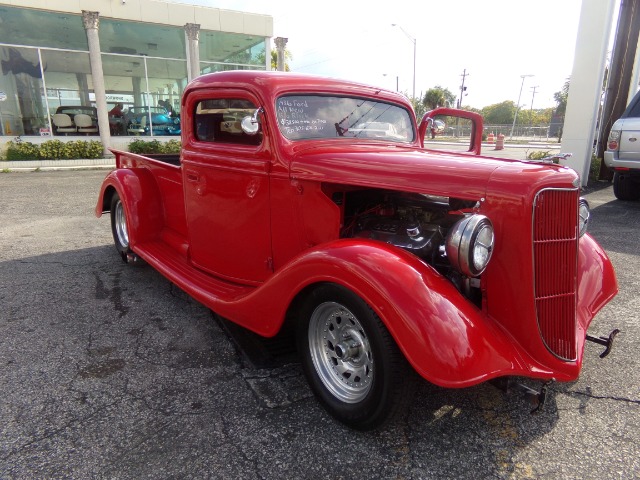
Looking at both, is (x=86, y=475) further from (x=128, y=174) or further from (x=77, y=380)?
(x=128, y=174)

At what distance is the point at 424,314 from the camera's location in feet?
6.30

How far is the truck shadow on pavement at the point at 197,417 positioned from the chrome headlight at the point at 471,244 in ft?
2.32

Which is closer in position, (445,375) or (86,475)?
(445,375)

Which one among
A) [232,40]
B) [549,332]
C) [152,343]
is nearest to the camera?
[549,332]

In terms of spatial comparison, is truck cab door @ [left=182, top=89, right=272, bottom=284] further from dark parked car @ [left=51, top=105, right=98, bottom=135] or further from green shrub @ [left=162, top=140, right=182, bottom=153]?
dark parked car @ [left=51, top=105, right=98, bottom=135]

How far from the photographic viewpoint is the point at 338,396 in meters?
2.32

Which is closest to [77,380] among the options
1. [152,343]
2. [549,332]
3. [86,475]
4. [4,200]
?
[152,343]

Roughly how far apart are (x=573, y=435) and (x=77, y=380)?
276cm

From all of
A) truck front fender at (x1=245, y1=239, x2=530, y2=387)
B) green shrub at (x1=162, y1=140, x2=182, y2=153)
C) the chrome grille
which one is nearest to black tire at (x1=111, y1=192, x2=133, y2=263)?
truck front fender at (x1=245, y1=239, x2=530, y2=387)

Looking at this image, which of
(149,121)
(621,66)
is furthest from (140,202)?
(149,121)

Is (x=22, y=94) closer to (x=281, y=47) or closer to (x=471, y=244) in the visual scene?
(x=281, y=47)

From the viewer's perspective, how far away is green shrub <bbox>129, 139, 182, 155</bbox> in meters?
14.9

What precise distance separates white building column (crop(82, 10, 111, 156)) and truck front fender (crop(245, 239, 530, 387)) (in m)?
14.3

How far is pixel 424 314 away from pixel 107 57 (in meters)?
16.8
